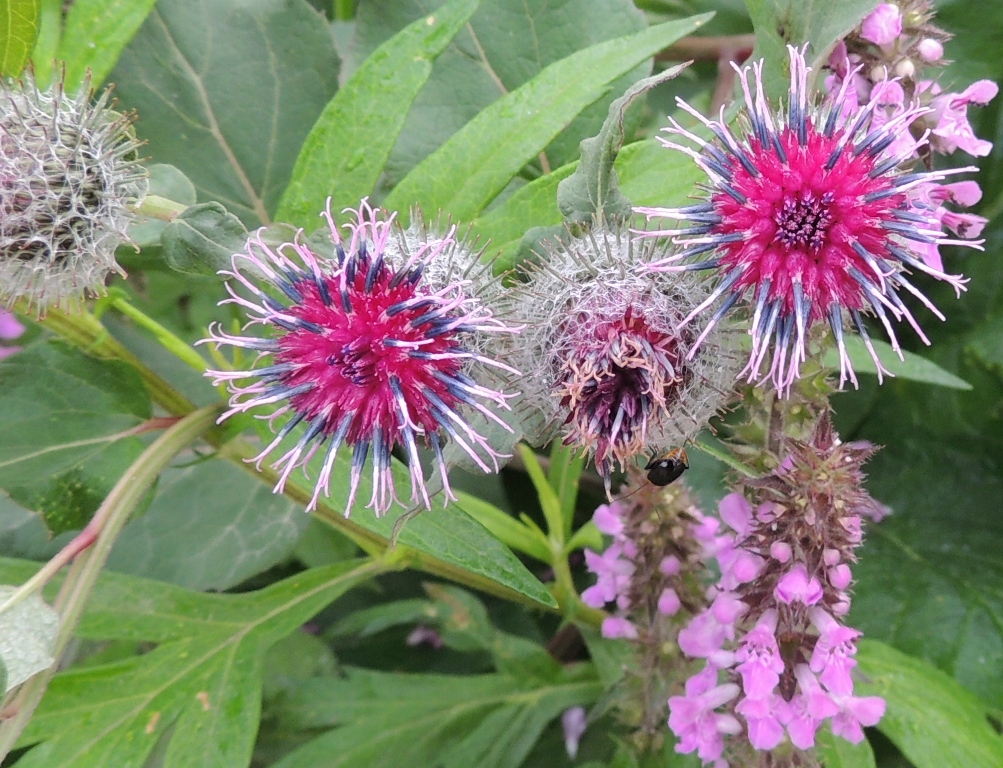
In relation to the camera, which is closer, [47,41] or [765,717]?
[765,717]

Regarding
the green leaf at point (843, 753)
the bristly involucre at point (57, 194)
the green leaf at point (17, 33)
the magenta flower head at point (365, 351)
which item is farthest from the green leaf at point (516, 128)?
the green leaf at point (843, 753)

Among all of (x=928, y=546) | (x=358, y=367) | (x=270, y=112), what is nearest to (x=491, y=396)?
(x=358, y=367)

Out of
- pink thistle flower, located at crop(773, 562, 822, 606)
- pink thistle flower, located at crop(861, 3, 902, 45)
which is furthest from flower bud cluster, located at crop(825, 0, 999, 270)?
pink thistle flower, located at crop(773, 562, 822, 606)

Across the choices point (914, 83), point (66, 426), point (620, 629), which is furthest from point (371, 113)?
point (620, 629)

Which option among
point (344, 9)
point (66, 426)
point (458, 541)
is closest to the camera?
point (458, 541)

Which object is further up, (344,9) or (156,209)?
(344,9)

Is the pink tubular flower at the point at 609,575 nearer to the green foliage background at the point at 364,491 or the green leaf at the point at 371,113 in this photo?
the green foliage background at the point at 364,491

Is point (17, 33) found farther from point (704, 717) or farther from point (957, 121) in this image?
point (704, 717)
